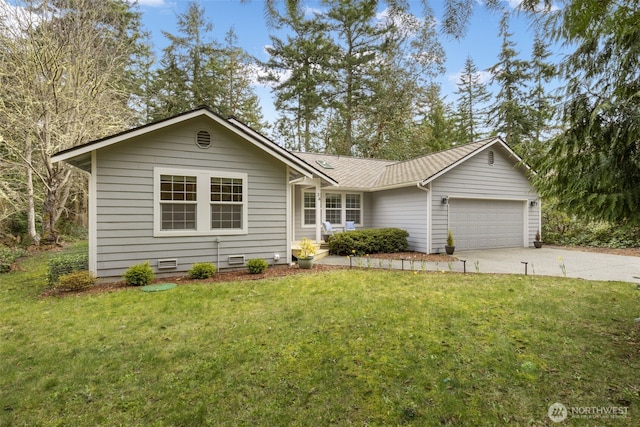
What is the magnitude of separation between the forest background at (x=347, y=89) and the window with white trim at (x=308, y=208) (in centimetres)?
522

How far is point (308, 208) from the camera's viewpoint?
40.6ft

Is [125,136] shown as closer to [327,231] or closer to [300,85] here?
[327,231]

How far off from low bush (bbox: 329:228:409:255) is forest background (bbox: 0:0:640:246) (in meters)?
5.09

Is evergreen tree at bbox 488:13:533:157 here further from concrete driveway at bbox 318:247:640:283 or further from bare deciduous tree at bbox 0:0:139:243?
bare deciduous tree at bbox 0:0:139:243

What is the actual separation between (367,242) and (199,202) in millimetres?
5927

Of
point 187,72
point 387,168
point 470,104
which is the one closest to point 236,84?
point 187,72

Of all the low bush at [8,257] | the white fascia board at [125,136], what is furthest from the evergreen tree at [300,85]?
the low bush at [8,257]

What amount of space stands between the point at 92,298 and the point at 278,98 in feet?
58.9

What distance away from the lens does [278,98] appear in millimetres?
20781

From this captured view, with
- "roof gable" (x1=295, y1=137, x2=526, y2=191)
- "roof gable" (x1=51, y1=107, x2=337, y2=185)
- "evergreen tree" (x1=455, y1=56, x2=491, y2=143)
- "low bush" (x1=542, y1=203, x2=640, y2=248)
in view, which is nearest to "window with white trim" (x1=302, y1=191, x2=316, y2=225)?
"roof gable" (x1=295, y1=137, x2=526, y2=191)

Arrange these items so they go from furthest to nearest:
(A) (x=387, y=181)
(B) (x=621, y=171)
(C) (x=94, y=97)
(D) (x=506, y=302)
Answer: (A) (x=387, y=181)
(C) (x=94, y=97)
(D) (x=506, y=302)
(B) (x=621, y=171)

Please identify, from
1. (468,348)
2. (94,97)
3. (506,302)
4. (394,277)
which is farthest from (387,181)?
(94,97)

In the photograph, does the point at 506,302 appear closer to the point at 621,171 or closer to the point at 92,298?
the point at 621,171

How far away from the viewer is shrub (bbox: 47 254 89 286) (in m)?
6.48
